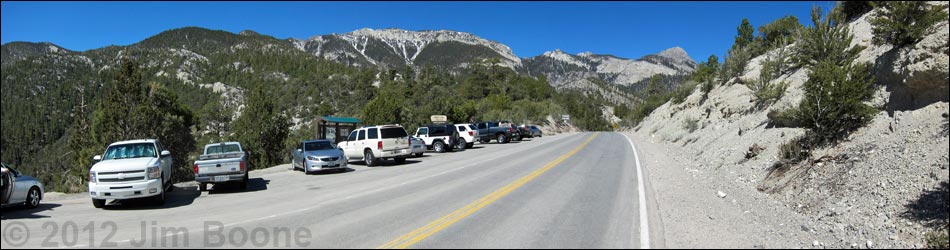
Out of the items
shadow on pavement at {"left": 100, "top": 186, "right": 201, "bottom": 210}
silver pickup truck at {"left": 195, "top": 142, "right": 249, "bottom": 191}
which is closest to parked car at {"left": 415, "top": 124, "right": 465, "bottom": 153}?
silver pickup truck at {"left": 195, "top": 142, "right": 249, "bottom": 191}

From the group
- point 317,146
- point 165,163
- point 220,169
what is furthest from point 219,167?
point 317,146

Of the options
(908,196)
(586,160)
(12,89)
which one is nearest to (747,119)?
(586,160)

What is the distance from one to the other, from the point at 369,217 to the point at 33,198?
8657 mm

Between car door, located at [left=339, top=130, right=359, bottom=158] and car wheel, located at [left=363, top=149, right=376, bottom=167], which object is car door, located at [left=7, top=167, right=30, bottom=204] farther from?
car door, located at [left=339, top=130, right=359, bottom=158]

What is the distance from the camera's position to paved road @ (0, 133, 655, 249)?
7223 mm

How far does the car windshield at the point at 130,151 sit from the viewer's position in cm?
1234

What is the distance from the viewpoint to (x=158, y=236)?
7652mm

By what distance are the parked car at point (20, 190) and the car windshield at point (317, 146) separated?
30.9 feet

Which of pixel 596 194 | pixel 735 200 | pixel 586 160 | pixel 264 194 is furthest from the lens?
pixel 586 160

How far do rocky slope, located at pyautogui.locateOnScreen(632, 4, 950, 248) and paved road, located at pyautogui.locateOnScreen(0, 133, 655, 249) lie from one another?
126 inches

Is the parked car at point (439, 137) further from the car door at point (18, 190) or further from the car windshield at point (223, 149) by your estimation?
the car door at point (18, 190)

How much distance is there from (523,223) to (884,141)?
29.9ft

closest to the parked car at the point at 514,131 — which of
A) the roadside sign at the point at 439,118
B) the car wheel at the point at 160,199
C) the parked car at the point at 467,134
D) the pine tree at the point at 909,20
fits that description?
the roadside sign at the point at 439,118

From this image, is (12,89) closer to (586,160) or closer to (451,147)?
(451,147)
